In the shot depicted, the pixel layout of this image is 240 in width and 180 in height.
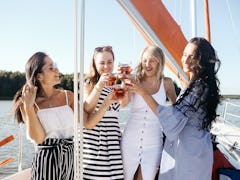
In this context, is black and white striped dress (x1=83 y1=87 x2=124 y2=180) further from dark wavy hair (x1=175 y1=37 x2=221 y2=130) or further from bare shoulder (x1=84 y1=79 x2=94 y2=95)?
dark wavy hair (x1=175 y1=37 x2=221 y2=130)

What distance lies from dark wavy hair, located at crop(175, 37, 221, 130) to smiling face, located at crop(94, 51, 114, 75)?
0.61m

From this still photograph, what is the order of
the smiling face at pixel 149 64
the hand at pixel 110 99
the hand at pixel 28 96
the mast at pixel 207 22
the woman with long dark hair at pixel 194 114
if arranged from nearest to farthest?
the hand at pixel 28 96 < the woman with long dark hair at pixel 194 114 < the hand at pixel 110 99 < the smiling face at pixel 149 64 < the mast at pixel 207 22

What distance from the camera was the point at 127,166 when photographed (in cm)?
223

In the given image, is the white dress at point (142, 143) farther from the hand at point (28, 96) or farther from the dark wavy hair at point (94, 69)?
the hand at point (28, 96)

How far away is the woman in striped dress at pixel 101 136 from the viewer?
2.15 meters

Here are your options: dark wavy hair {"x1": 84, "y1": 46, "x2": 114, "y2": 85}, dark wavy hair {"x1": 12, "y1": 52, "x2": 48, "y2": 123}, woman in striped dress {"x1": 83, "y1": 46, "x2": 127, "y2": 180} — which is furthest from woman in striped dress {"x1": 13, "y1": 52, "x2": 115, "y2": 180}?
dark wavy hair {"x1": 84, "y1": 46, "x2": 114, "y2": 85}

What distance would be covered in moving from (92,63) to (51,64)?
0.36 m

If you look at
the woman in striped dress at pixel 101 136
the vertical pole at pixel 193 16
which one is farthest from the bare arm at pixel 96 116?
the vertical pole at pixel 193 16

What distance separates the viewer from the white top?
2014 millimetres

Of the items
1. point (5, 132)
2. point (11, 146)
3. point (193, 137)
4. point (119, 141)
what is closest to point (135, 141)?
point (119, 141)

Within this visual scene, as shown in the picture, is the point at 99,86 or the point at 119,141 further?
the point at 119,141

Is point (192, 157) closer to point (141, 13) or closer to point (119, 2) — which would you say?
point (119, 2)

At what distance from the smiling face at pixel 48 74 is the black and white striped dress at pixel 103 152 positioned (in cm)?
43

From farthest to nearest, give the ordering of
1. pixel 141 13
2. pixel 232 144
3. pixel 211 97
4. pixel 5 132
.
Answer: pixel 5 132
pixel 232 144
pixel 141 13
pixel 211 97
